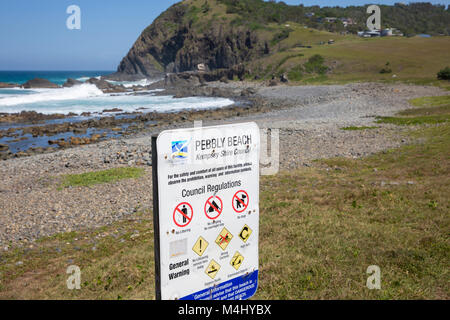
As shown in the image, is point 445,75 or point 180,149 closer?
point 180,149

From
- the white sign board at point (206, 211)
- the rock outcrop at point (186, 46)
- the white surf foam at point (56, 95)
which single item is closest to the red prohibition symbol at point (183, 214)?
the white sign board at point (206, 211)

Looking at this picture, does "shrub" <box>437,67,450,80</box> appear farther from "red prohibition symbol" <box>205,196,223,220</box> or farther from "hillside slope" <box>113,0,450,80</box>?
"red prohibition symbol" <box>205,196,223,220</box>

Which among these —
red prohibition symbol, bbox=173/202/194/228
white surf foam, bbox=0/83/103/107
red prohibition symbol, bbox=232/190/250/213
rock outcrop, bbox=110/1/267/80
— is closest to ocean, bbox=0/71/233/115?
white surf foam, bbox=0/83/103/107

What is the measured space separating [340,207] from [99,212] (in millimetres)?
7413

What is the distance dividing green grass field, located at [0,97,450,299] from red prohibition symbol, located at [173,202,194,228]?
108 inches

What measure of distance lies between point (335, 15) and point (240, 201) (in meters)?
209

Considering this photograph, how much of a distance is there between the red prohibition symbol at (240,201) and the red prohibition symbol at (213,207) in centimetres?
17

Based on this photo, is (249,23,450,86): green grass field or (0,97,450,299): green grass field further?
(249,23,450,86): green grass field

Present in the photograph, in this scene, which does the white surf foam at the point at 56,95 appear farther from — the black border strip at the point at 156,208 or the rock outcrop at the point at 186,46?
the black border strip at the point at 156,208

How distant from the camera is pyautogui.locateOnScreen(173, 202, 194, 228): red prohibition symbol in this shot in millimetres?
3426

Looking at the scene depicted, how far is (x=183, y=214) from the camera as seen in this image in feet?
11.4

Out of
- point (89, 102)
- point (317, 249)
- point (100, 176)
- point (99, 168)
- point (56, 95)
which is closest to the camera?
point (317, 249)

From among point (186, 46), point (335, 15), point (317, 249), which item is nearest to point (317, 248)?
point (317, 249)

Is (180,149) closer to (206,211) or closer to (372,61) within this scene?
(206,211)
